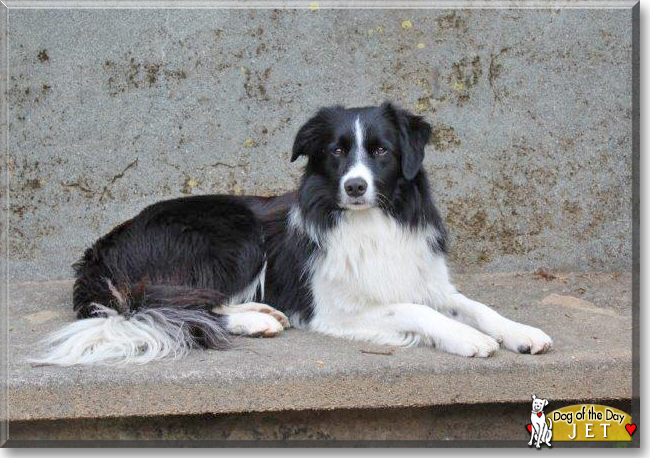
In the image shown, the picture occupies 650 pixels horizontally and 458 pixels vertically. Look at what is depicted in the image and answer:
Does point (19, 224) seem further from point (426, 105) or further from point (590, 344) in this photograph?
point (590, 344)

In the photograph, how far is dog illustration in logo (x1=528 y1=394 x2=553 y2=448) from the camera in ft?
10.3

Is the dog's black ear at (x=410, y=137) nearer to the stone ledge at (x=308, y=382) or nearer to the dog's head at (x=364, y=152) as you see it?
the dog's head at (x=364, y=152)

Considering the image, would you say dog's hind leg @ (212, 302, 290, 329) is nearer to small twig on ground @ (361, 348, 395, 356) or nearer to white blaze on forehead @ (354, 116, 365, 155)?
small twig on ground @ (361, 348, 395, 356)

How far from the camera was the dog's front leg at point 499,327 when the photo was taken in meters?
3.35

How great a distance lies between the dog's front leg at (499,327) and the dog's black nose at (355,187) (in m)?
0.75

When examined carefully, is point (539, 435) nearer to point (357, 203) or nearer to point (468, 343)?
point (468, 343)

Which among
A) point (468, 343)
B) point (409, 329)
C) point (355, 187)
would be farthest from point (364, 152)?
point (468, 343)

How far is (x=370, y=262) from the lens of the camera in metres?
3.61

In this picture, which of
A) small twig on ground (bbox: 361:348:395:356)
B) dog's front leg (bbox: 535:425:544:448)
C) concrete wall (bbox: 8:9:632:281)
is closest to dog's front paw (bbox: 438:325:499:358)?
small twig on ground (bbox: 361:348:395:356)

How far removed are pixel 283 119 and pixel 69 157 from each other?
4.21ft

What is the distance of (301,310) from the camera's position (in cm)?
381

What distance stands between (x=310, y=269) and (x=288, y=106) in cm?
149

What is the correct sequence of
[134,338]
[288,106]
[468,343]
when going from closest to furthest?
[468,343]
[134,338]
[288,106]

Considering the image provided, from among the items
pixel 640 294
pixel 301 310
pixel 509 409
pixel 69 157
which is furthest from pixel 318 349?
pixel 69 157
